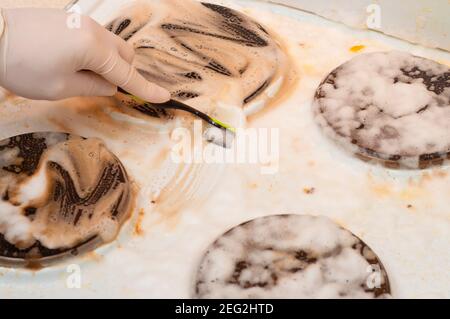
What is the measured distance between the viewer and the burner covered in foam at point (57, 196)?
46.5 inches

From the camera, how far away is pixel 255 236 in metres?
1.18

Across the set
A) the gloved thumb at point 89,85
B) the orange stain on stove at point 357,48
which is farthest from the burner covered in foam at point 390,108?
the gloved thumb at point 89,85

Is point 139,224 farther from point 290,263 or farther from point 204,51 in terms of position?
point 204,51

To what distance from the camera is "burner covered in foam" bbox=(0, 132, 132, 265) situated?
3.88 ft

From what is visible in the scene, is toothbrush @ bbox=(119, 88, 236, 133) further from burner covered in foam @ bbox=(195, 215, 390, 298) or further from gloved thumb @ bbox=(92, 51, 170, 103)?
burner covered in foam @ bbox=(195, 215, 390, 298)

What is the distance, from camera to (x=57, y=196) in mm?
1249

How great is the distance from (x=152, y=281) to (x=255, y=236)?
23 centimetres

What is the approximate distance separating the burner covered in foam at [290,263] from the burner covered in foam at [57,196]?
0.82ft

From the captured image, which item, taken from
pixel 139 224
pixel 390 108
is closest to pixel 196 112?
pixel 139 224

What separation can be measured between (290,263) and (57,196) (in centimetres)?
52

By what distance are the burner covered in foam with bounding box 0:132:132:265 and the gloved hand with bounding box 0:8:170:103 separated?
0.14 metres

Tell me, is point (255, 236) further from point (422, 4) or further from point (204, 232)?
point (422, 4)

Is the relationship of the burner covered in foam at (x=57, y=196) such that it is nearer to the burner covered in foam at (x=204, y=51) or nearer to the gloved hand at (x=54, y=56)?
the gloved hand at (x=54, y=56)
